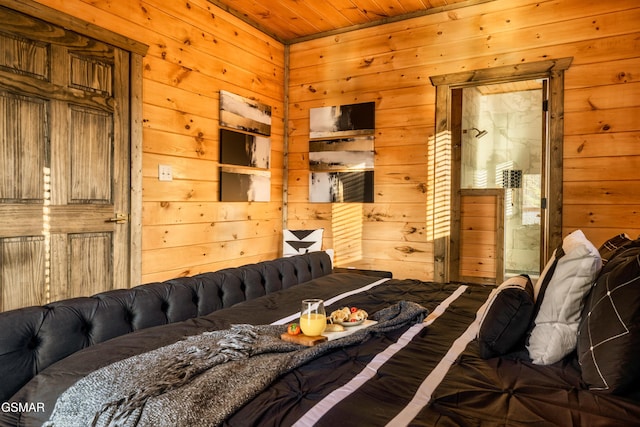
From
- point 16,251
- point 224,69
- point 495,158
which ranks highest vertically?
point 224,69

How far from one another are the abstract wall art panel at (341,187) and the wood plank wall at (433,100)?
0.30 feet

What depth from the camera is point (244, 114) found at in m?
4.07

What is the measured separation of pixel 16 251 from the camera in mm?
2410

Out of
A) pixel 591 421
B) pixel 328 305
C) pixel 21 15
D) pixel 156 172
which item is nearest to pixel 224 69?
pixel 156 172

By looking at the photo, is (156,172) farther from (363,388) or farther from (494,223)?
(494,223)

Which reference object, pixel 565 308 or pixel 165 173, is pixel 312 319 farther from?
pixel 165 173

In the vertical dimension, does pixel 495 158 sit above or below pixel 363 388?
above

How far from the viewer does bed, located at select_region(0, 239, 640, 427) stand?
0.97m

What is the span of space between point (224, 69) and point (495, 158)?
4.11 metres

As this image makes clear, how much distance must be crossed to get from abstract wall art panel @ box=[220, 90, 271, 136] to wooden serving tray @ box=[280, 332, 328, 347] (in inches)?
108

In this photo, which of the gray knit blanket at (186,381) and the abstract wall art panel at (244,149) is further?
the abstract wall art panel at (244,149)

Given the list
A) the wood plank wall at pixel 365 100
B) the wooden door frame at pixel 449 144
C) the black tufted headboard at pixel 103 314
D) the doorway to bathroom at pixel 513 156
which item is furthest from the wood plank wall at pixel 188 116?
the doorway to bathroom at pixel 513 156

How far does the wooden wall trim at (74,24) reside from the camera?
7.85 feet

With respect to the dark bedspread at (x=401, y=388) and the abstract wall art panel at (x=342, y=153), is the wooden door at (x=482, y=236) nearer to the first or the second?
the abstract wall art panel at (x=342, y=153)
